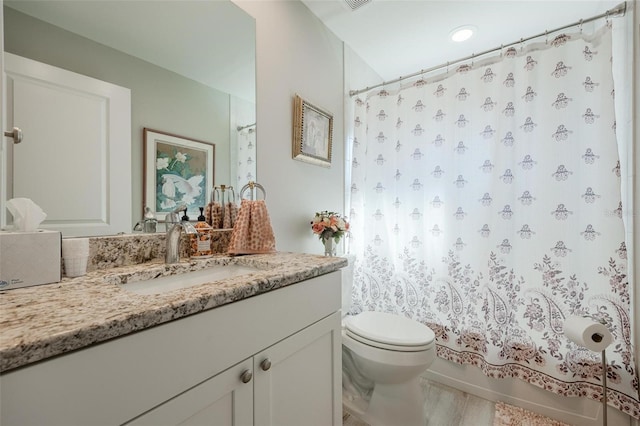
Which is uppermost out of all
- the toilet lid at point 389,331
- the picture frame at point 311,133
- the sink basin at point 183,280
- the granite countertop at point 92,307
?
the picture frame at point 311,133

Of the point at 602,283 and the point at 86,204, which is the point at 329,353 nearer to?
the point at 86,204

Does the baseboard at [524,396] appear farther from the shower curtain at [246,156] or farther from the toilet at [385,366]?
the shower curtain at [246,156]

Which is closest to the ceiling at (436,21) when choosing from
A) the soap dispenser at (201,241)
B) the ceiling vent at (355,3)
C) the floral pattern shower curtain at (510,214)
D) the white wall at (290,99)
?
the ceiling vent at (355,3)

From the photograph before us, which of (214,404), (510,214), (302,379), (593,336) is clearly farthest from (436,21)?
(214,404)

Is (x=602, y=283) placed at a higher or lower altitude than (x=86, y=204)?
lower

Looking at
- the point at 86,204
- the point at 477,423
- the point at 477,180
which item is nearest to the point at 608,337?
the point at 477,423

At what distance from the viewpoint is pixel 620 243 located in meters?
1.31

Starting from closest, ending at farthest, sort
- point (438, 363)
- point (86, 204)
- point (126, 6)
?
point (86, 204), point (126, 6), point (438, 363)

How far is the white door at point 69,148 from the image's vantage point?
31.0 inches

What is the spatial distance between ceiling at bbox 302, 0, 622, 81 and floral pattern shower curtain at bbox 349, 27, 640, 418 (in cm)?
37

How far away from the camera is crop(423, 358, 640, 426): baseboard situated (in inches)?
55.5

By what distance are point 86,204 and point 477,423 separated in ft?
6.79

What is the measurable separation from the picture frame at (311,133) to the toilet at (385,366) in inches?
39.5

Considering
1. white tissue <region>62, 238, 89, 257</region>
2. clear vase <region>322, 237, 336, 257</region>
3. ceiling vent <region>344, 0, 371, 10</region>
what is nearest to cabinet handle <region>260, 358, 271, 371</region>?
white tissue <region>62, 238, 89, 257</region>
